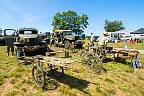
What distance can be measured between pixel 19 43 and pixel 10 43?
8.04ft

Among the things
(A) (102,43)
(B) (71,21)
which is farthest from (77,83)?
(B) (71,21)

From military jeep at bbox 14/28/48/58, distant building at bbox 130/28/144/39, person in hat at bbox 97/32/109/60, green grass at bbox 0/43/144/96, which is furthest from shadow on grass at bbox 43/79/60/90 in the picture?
distant building at bbox 130/28/144/39

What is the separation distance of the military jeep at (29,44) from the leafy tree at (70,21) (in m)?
79.7

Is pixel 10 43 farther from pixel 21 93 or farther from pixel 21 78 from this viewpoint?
pixel 21 93

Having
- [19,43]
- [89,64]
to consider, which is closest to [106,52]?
[89,64]

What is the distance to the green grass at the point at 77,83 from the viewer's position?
35.1 ft

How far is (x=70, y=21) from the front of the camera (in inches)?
3959

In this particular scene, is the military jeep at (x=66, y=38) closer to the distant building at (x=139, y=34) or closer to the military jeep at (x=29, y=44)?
the military jeep at (x=29, y=44)

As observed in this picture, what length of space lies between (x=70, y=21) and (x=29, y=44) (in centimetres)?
8338

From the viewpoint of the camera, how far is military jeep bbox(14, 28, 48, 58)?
1619cm

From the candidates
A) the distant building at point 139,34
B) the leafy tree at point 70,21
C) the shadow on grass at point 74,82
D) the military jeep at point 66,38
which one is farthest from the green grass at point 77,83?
the leafy tree at point 70,21

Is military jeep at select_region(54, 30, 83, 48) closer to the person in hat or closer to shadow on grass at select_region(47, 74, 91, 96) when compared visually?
the person in hat

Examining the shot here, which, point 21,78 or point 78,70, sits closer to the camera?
point 21,78

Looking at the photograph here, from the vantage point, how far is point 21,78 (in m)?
12.2
